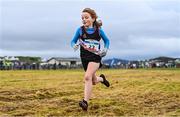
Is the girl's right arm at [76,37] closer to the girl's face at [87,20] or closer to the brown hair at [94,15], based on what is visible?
the girl's face at [87,20]

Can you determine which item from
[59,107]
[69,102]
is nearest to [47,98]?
[69,102]

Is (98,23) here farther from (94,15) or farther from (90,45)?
(90,45)

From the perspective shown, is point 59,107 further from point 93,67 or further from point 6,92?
point 6,92

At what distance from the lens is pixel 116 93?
11672 mm

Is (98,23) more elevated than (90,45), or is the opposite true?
(98,23)

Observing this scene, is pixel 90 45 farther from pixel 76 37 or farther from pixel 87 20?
pixel 87 20

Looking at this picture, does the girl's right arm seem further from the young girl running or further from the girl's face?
the girl's face

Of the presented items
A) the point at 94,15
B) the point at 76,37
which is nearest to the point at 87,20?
the point at 94,15

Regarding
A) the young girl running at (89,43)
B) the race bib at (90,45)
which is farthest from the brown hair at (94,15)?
the race bib at (90,45)

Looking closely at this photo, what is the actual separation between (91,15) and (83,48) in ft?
2.14

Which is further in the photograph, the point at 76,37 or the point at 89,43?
the point at 76,37

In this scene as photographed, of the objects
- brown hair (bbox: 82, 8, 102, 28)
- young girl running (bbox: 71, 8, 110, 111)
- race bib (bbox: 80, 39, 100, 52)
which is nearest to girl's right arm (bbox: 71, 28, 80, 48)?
young girl running (bbox: 71, 8, 110, 111)

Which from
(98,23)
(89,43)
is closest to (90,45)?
(89,43)

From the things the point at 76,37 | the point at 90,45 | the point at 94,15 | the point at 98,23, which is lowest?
the point at 90,45
